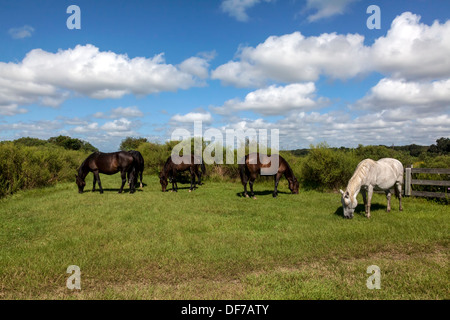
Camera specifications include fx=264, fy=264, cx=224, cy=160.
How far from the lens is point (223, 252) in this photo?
5.09 m

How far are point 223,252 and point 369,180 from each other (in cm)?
555

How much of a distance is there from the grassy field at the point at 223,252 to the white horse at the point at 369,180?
478mm

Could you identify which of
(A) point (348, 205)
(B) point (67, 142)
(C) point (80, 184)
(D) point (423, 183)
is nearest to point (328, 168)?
(D) point (423, 183)

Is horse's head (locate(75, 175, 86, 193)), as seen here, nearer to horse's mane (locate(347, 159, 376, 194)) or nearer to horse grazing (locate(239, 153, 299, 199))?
horse grazing (locate(239, 153, 299, 199))

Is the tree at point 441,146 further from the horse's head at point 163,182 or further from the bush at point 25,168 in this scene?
the bush at point 25,168

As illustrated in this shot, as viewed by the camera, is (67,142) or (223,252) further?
(67,142)

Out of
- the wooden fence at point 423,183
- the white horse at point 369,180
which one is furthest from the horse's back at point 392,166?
the wooden fence at point 423,183

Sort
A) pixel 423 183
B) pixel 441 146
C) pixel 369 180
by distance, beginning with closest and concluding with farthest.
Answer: pixel 369 180 → pixel 423 183 → pixel 441 146

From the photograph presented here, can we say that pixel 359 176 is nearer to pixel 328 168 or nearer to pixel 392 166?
pixel 392 166

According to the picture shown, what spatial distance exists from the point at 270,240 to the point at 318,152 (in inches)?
380

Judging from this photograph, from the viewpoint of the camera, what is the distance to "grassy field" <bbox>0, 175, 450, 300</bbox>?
3.72 metres

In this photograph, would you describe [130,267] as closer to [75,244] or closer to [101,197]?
[75,244]

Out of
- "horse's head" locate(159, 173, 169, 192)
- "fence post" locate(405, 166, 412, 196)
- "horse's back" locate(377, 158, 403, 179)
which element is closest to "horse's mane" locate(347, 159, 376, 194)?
"horse's back" locate(377, 158, 403, 179)

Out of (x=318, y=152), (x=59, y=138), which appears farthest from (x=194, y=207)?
(x=59, y=138)
